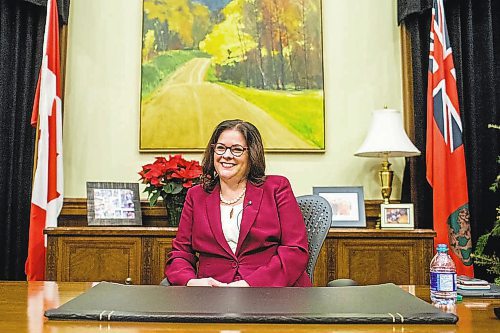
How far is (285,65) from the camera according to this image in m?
3.92

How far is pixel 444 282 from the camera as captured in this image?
160 centimetres

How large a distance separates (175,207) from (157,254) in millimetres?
329

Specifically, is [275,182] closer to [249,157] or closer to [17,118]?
[249,157]

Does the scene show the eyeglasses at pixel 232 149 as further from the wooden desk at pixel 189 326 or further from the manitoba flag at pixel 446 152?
the manitoba flag at pixel 446 152

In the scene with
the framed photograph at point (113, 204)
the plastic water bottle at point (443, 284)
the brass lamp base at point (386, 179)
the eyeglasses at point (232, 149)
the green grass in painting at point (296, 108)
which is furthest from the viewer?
the green grass in painting at point (296, 108)

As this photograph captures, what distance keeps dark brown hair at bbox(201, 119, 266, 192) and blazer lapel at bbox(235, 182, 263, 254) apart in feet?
0.15

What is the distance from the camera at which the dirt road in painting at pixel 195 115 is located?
3902 mm

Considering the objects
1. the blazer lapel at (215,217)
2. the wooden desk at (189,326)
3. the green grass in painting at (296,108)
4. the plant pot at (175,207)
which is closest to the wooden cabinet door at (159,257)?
the plant pot at (175,207)

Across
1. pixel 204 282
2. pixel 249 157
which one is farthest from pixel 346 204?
pixel 204 282

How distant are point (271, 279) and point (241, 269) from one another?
14 centimetres

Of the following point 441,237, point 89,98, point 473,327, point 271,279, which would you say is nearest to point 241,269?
point 271,279

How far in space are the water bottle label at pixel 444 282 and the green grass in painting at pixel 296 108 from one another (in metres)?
2.32

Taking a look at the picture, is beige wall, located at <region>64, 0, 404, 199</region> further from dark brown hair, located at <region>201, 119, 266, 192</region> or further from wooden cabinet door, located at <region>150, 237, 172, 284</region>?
dark brown hair, located at <region>201, 119, 266, 192</region>

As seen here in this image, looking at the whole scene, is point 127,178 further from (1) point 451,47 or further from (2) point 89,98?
(1) point 451,47
